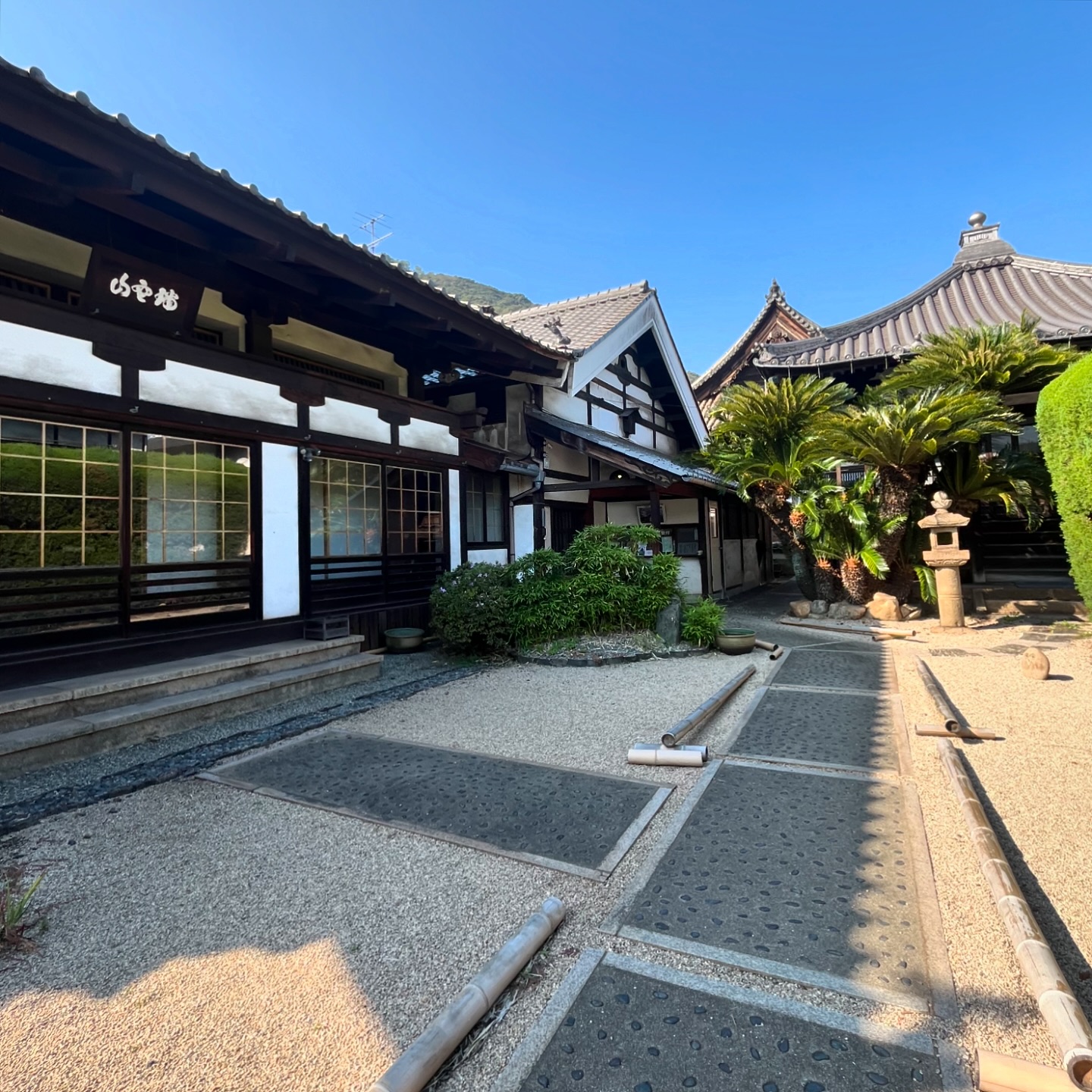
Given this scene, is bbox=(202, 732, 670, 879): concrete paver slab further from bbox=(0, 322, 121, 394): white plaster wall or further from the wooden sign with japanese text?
the wooden sign with japanese text

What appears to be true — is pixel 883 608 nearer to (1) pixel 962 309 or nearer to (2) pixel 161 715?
(1) pixel 962 309

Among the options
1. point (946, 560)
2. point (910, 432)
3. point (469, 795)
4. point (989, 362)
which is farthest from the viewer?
point (989, 362)

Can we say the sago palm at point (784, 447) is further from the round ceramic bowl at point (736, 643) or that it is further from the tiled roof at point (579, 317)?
the round ceramic bowl at point (736, 643)

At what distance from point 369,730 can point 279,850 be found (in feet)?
6.38

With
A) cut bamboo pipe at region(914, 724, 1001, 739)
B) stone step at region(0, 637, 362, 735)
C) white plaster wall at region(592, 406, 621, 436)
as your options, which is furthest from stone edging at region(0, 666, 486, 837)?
white plaster wall at region(592, 406, 621, 436)

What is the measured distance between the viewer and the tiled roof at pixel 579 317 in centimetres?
1226

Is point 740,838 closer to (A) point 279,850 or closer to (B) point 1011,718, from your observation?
(A) point 279,850

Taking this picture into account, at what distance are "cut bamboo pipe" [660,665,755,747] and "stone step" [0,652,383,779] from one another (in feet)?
11.9

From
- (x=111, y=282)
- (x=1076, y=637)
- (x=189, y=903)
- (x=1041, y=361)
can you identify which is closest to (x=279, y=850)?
(x=189, y=903)

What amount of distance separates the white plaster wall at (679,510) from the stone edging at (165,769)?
29.5ft

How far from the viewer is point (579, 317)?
14.2 meters

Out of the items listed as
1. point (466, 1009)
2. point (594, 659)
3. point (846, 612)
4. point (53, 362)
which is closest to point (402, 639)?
point (594, 659)

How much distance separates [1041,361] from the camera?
994 centimetres

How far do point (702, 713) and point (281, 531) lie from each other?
4863 millimetres
